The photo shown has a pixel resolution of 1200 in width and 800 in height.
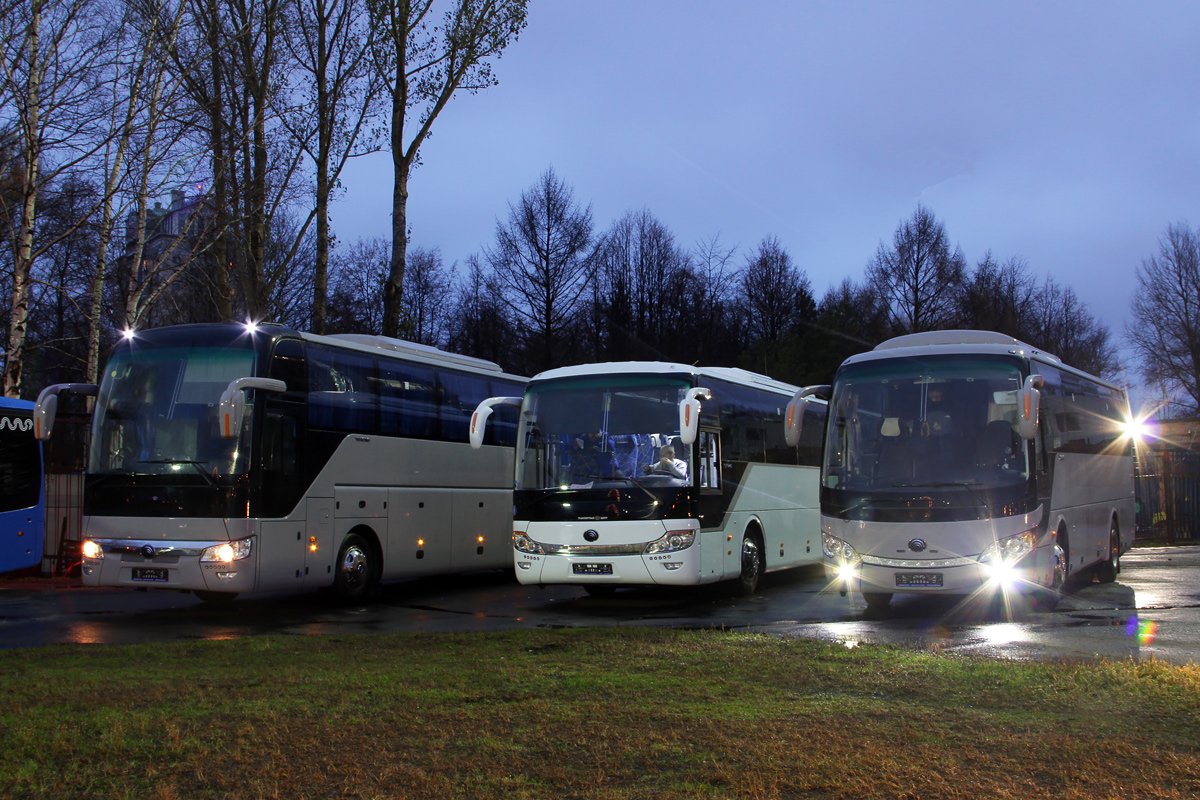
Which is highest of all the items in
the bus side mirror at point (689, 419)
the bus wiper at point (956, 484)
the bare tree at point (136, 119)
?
the bare tree at point (136, 119)

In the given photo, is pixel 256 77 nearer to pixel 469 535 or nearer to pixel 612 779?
pixel 469 535

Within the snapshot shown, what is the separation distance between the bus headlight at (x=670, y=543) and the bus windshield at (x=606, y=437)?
66 centimetres

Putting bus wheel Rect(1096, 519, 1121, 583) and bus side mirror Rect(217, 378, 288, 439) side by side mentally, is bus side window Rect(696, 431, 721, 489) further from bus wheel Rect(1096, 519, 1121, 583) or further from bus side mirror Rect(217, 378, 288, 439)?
bus wheel Rect(1096, 519, 1121, 583)

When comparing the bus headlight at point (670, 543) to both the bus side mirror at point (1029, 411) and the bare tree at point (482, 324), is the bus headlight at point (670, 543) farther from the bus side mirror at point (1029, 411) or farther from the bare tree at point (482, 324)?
the bare tree at point (482, 324)

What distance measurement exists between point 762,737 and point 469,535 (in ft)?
41.6

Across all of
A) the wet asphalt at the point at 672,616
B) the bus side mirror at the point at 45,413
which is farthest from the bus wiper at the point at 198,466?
the wet asphalt at the point at 672,616

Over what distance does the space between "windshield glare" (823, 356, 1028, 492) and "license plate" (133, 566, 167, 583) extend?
825 centimetres

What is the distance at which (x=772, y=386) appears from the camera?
19.6 metres

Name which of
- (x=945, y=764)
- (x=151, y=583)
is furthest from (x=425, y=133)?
(x=945, y=764)

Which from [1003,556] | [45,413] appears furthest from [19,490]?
[1003,556]

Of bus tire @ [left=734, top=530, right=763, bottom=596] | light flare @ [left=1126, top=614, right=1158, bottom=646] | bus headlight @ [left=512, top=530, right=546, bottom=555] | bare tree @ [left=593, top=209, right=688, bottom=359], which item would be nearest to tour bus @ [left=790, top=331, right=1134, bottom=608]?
light flare @ [left=1126, top=614, right=1158, bottom=646]

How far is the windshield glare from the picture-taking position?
1276 centimetres

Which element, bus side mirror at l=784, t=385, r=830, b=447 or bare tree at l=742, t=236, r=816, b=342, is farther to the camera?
bare tree at l=742, t=236, r=816, b=342

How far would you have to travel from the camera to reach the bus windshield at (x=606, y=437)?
14.5 meters
